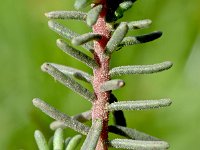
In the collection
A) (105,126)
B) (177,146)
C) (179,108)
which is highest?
(179,108)

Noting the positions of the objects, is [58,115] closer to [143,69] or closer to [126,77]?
[143,69]

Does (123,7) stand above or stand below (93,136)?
above

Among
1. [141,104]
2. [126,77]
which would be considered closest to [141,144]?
[141,104]

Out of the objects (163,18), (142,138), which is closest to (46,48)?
(163,18)

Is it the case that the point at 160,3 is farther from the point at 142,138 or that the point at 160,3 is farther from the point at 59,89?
the point at 142,138

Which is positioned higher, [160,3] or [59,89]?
[160,3]

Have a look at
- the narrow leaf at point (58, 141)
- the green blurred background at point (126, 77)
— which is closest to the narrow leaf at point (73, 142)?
the narrow leaf at point (58, 141)
